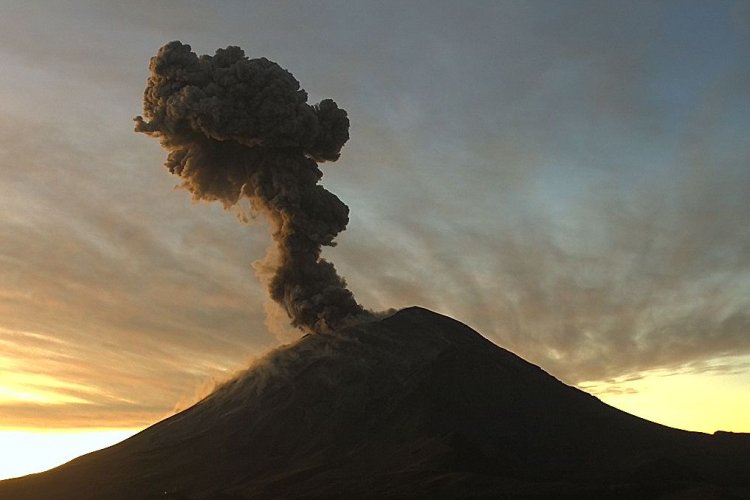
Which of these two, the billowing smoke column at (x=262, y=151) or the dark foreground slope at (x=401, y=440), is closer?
the dark foreground slope at (x=401, y=440)

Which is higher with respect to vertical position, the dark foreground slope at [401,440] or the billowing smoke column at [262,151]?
the billowing smoke column at [262,151]

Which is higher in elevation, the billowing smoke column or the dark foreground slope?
the billowing smoke column

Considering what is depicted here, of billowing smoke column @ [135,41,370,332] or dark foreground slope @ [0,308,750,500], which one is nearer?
dark foreground slope @ [0,308,750,500]

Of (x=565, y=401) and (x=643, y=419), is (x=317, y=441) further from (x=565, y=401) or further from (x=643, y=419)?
(x=643, y=419)

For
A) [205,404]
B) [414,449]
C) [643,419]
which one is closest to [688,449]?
[643,419]
